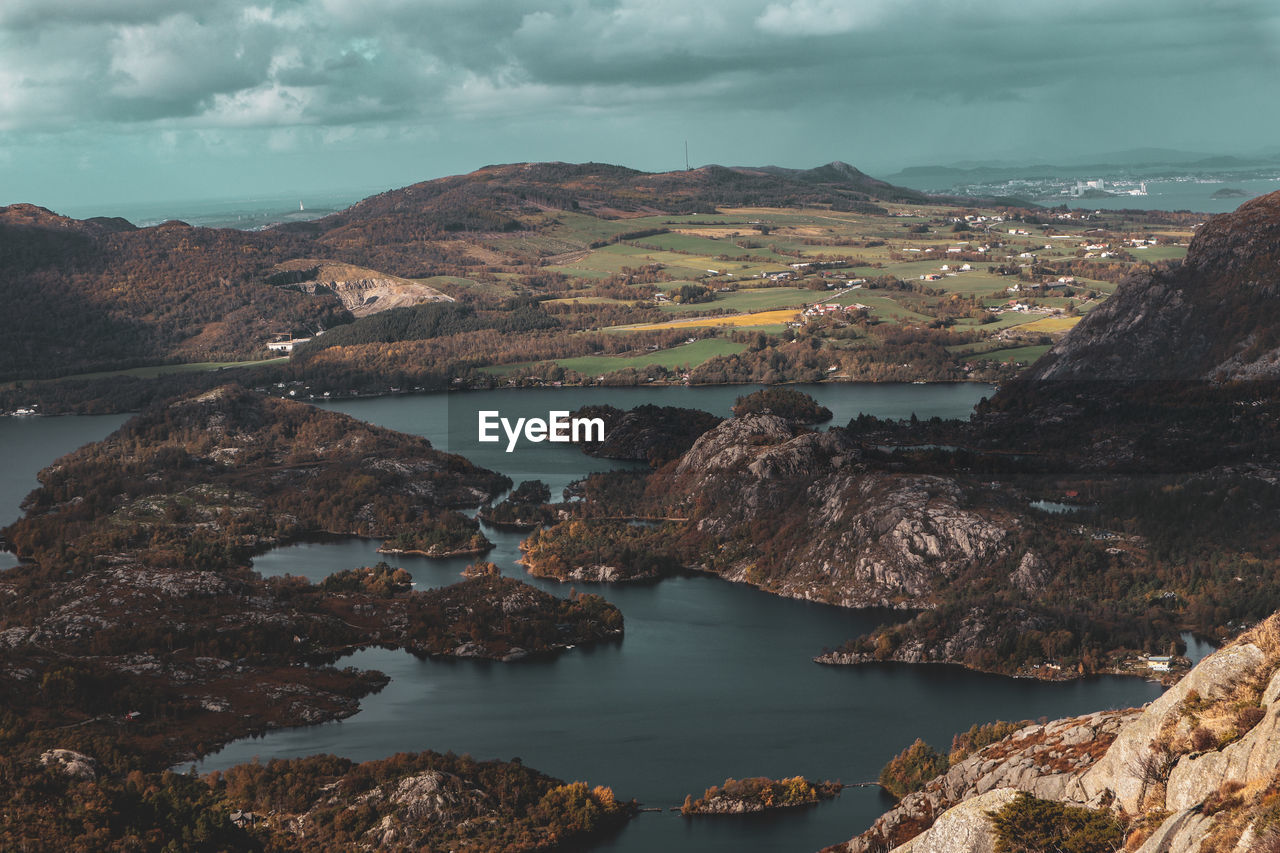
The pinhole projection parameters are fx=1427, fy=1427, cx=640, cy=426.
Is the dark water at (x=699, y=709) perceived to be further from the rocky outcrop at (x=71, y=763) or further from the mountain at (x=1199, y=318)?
the mountain at (x=1199, y=318)

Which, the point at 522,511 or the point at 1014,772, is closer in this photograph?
the point at 1014,772

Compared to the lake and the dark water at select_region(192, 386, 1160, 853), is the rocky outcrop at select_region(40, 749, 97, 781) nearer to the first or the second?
the lake

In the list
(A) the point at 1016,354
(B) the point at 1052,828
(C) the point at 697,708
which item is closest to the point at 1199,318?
(A) the point at 1016,354

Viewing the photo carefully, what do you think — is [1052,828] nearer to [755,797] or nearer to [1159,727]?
[1159,727]

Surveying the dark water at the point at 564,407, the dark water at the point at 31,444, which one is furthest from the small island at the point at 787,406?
the dark water at the point at 31,444

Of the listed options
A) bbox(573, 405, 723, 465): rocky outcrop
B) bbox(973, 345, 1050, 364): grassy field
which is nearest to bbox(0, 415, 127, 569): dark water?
bbox(573, 405, 723, 465): rocky outcrop

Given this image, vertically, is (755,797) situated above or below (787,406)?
below

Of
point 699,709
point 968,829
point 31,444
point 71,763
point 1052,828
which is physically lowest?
point 699,709

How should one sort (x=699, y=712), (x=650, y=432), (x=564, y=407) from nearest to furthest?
1. (x=699, y=712)
2. (x=650, y=432)
3. (x=564, y=407)

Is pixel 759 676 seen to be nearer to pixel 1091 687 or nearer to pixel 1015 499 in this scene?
pixel 1091 687
